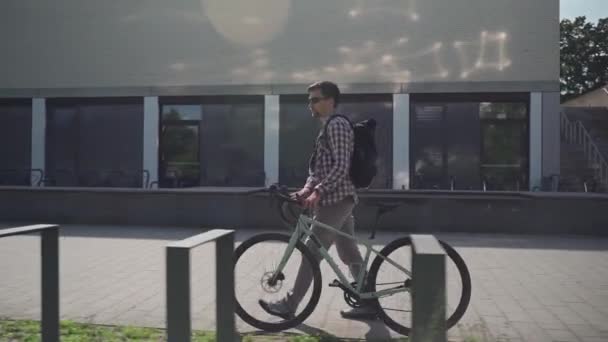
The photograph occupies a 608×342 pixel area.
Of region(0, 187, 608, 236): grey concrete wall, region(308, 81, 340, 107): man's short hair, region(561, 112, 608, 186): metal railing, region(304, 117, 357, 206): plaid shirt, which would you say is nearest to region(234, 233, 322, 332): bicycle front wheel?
region(304, 117, 357, 206): plaid shirt

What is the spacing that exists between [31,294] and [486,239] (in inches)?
262

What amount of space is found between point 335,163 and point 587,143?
1695 centimetres

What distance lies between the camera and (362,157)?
425 centimetres

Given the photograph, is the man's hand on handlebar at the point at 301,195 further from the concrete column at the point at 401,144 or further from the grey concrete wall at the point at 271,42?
the grey concrete wall at the point at 271,42

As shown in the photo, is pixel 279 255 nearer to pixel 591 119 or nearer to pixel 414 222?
pixel 414 222

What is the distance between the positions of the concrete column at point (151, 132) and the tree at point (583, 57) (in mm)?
40999

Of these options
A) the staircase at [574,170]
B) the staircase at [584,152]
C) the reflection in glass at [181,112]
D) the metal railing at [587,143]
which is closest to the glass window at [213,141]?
the reflection in glass at [181,112]

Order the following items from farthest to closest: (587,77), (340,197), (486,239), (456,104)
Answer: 1. (587,77)
2. (456,104)
3. (486,239)
4. (340,197)

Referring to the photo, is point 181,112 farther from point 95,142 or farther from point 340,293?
point 340,293

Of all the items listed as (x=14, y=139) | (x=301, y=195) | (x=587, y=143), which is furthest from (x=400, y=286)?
(x=14, y=139)

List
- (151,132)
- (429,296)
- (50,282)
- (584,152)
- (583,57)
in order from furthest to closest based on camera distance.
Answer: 1. (583,57)
2. (151,132)
3. (584,152)
4. (50,282)
5. (429,296)

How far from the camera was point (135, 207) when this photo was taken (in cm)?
1064

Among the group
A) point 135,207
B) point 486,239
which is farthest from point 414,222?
point 135,207

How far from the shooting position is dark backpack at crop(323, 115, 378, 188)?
425cm
